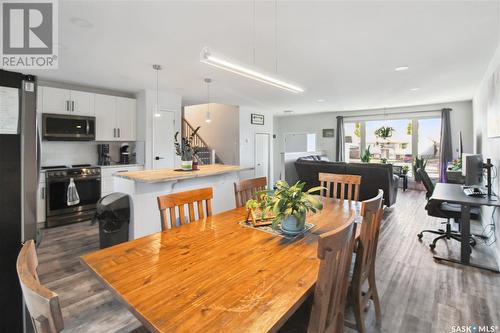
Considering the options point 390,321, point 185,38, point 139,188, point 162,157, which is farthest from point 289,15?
point 162,157

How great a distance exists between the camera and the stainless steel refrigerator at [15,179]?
148 centimetres

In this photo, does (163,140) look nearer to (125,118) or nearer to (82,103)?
(125,118)

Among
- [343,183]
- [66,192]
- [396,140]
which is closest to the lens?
[343,183]

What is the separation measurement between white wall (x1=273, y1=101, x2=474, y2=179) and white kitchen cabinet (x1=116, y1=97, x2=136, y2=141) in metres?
5.38

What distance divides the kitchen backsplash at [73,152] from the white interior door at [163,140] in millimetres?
316

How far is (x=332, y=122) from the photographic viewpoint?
30.3 ft

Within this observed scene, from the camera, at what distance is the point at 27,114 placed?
154cm

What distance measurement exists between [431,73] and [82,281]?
5545 mm

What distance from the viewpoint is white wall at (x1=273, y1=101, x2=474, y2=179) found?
6941 millimetres

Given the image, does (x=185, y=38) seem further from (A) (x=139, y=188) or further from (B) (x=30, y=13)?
(A) (x=139, y=188)

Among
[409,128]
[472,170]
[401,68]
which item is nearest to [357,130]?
[409,128]

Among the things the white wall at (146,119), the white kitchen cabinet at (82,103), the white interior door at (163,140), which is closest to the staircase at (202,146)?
the white interior door at (163,140)

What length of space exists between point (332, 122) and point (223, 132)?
13.7 feet

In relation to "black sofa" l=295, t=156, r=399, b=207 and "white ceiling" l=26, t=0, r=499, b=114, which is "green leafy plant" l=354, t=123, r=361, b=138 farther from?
"white ceiling" l=26, t=0, r=499, b=114
